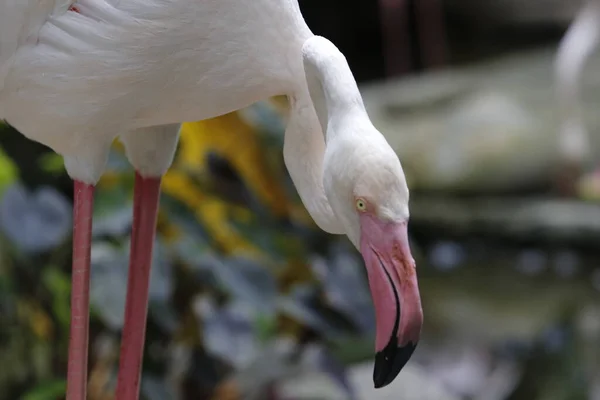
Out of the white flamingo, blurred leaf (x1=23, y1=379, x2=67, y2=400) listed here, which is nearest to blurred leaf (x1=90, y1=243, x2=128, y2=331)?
blurred leaf (x1=23, y1=379, x2=67, y2=400)

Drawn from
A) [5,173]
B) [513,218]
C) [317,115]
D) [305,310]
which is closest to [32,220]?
[5,173]

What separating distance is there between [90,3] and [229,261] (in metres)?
0.74

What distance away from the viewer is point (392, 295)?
0.49 meters

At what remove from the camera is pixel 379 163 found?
0.48 meters

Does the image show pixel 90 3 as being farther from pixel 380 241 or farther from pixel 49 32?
pixel 380 241

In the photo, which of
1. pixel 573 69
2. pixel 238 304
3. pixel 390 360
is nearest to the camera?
pixel 390 360

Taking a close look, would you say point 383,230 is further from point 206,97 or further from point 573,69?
point 573,69

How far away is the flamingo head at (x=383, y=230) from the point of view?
48 centimetres

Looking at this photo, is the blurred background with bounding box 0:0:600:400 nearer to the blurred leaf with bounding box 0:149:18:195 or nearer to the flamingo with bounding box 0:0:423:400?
the blurred leaf with bounding box 0:149:18:195

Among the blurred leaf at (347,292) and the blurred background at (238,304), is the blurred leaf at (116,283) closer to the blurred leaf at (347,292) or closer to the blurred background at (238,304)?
the blurred background at (238,304)

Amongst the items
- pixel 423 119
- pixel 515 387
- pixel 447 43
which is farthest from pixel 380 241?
pixel 447 43

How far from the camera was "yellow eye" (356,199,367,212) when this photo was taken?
0.48m

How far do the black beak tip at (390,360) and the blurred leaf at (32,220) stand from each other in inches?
29.8

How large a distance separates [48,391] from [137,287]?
548mm
